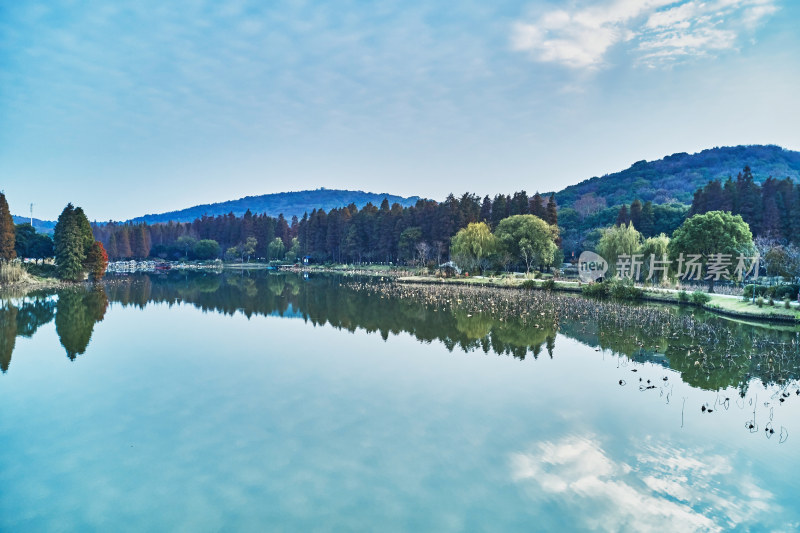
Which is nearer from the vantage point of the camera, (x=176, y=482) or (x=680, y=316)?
(x=176, y=482)

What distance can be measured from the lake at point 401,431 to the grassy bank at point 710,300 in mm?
3236

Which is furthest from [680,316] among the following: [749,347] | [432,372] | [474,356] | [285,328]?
[285,328]

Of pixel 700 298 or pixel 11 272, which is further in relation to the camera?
pixel 11 272

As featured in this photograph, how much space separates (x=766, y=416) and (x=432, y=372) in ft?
26.8

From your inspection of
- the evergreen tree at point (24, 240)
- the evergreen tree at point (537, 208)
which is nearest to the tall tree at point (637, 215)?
the evergreen tree at point (537, 208)

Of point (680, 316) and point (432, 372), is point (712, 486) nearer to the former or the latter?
point (432, 372)

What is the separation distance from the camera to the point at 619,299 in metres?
32.2

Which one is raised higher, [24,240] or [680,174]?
[680,174]

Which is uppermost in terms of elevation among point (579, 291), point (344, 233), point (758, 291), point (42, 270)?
point (344, 233)

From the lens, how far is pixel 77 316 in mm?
25031

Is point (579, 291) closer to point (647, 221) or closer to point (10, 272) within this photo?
point (647, 221)

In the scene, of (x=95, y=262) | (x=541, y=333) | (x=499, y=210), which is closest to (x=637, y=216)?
(x=499, y=210)

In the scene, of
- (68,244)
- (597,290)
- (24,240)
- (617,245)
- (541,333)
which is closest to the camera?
(541,333)

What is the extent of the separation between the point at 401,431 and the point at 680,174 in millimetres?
151974
